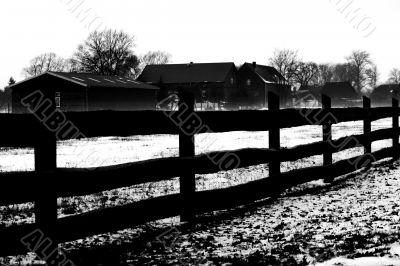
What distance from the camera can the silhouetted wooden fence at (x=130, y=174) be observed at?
3.91 m

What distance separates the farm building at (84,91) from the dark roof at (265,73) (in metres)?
39.4

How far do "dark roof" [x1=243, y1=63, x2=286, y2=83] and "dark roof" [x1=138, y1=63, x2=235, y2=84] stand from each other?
373 inches

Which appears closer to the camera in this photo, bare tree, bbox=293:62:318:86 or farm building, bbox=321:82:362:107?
farm building, bbox=321:82:362:107

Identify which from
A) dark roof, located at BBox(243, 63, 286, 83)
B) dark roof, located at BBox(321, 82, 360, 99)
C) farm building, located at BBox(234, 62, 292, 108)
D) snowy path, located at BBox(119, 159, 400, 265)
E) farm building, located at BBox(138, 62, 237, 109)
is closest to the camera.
Answer: snowy path, located at BBox(119, 159, 400, 265)

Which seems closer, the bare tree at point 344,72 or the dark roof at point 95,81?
the dark roof at point 95,81

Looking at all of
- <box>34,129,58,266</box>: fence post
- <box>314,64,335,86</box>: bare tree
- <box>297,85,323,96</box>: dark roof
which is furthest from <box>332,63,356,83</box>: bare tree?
<box>34,129,58,266</box>: fence post

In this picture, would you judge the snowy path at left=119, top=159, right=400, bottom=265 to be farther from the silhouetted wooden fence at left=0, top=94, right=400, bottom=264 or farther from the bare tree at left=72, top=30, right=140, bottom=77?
the bare tree at left=72, top=30, right=140, bottom=77

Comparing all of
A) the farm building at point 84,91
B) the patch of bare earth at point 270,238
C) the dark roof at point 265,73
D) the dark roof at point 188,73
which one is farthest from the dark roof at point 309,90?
the patch of bare earth at point 270,238

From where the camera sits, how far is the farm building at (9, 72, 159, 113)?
4412 cm

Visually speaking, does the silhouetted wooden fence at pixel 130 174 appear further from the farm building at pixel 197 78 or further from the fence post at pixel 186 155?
the farm building at pixel 197 78

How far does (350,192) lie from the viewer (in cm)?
777

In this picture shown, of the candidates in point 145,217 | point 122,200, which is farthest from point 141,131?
point 122,200

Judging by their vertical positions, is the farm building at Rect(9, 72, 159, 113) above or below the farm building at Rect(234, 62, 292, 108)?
below

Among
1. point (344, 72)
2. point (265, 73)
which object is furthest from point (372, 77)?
point (265, 73)
